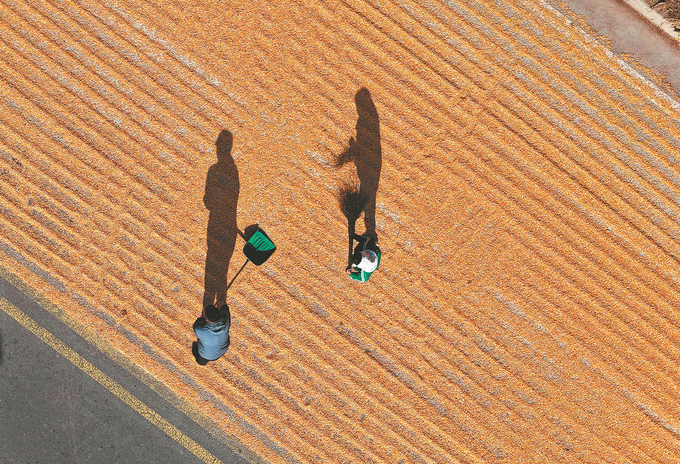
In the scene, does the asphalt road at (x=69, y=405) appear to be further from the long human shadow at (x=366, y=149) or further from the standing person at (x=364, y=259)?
the long human shadow at (x=366, y=149)

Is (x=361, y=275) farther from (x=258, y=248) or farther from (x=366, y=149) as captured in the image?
(x=366, y=149)

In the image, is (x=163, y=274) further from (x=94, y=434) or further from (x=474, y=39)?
(x=474, y=39)

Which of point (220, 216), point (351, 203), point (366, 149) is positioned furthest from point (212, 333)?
point (366, 149)

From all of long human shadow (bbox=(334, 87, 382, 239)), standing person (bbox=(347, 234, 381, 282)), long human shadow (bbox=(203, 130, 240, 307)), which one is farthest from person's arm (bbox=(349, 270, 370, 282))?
long human shadow (bbox=(203, 130, 240, 307))

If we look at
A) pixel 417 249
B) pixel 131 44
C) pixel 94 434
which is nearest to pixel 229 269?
pixel 417 249

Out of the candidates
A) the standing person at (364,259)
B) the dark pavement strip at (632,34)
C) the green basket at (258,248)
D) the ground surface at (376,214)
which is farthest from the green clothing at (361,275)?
the dark pavement strip at (632,34)

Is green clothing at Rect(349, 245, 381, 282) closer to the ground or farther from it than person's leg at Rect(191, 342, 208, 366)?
farther from it

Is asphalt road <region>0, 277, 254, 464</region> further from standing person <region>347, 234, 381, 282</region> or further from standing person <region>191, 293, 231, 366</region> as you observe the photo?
standing person <region>347, 234, 381, 282</region>
